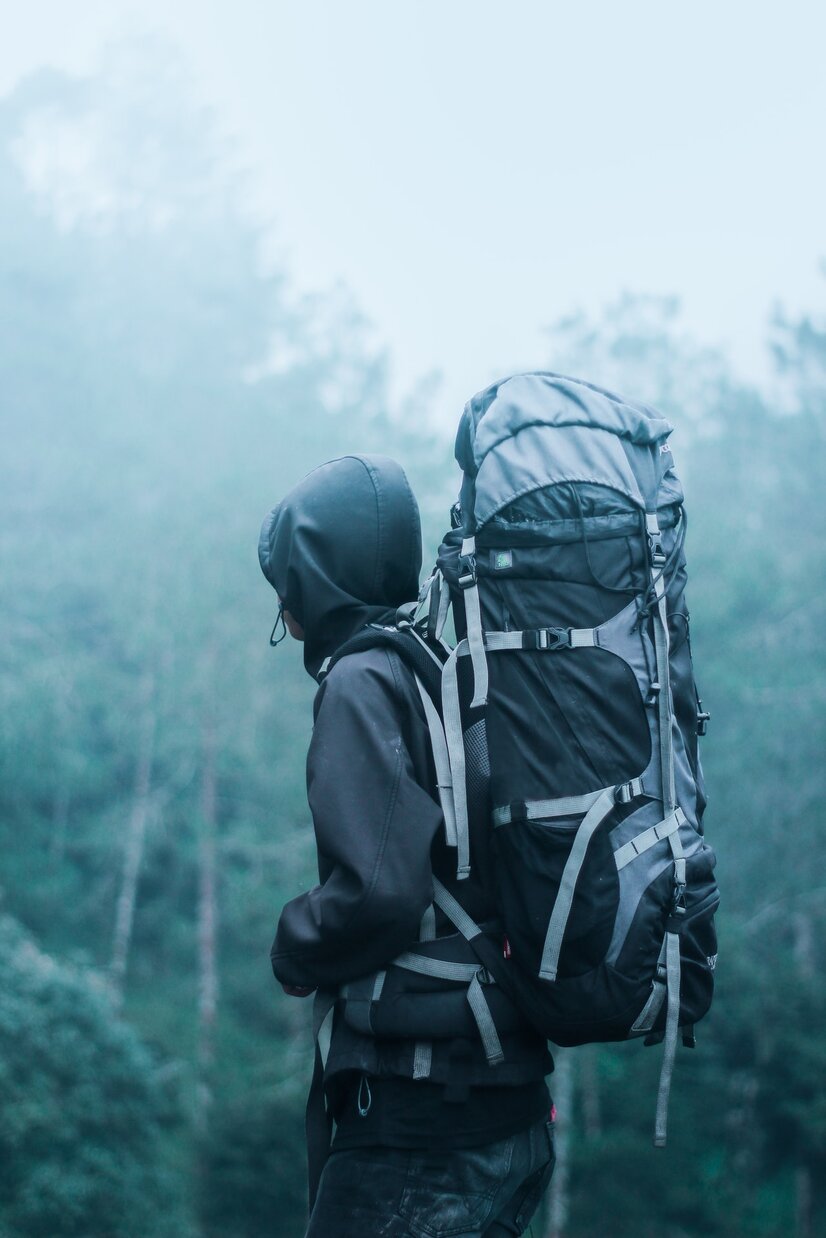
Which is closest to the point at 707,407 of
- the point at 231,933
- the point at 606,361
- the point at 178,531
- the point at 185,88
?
the point at 606,361

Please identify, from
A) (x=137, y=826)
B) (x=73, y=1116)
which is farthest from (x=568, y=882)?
(x=137, y=826)

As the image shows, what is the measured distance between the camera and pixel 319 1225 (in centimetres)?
178

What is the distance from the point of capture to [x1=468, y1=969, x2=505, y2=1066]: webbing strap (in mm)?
1771

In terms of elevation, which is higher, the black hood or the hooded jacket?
the black hood

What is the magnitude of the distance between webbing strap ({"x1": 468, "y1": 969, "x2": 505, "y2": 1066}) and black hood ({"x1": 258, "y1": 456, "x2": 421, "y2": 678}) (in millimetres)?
645

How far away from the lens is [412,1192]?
176 centimetres

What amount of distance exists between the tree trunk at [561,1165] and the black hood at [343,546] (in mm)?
10123

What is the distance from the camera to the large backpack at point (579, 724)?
1722mm

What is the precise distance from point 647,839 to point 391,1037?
1.64 ft

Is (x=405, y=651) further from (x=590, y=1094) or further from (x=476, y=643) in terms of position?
(x=590, y=1094)

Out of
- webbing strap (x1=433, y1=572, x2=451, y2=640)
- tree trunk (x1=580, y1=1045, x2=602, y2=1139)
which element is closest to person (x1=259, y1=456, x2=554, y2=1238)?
webbing strap (x1=433, y1=572, x2=451, y2=640)

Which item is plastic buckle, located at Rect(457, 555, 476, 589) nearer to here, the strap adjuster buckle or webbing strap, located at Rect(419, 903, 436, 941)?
the strap adjuster buckle

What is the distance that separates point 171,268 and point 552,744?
73.9 feet

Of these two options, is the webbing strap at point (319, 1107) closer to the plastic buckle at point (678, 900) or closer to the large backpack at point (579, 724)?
the large backpack at point (579, 724)
